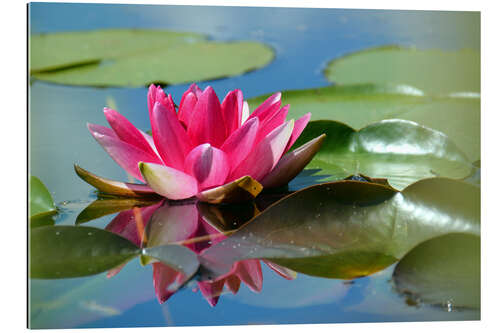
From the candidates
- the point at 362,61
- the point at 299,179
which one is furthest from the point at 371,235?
the point at 362,61

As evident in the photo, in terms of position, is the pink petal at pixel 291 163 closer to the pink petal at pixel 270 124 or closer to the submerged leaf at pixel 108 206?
the pink petal at pixel 270 124

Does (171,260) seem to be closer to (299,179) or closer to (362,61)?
(299,179)

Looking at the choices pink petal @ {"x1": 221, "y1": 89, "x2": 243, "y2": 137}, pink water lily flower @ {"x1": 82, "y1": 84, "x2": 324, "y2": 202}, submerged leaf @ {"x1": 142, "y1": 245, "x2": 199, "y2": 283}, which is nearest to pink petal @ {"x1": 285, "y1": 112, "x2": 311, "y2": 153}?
pink water lily flower @ {"x1": 82, "y1": 84, "x2": 324, "y2": 202}

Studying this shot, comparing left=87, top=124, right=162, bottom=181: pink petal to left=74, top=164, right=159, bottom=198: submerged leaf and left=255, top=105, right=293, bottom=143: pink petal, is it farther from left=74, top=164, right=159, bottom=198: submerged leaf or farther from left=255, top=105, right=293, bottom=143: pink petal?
left=255, top=105, right=293, bottom=143: pink petal

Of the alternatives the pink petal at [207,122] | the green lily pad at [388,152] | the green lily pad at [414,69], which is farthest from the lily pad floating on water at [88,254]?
the green lily pad at [414,69]

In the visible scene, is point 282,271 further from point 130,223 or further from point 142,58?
point 142,58
